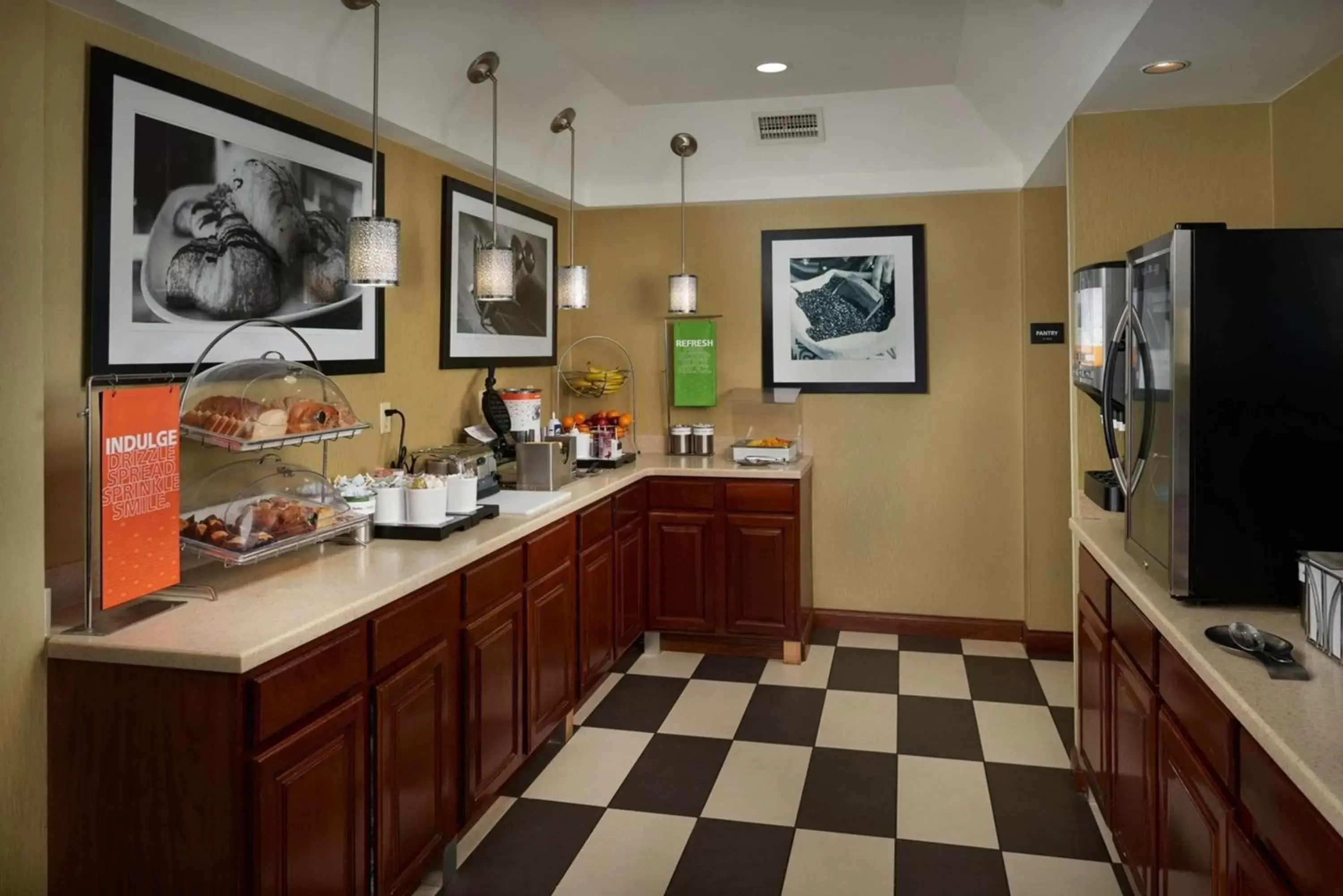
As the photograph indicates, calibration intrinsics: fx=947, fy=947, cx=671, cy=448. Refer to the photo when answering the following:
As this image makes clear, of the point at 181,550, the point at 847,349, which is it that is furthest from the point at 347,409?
the point at 847,349

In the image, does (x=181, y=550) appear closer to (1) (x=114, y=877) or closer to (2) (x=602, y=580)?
(1) (x=114, y=877)

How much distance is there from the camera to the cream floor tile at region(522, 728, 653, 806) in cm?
309

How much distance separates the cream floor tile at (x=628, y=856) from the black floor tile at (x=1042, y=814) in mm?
957

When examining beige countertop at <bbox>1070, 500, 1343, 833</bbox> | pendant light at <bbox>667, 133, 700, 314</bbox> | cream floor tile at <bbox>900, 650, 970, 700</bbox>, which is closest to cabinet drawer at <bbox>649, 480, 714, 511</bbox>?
pendant light at <bbox>667, 133, 700, 314</bbox>

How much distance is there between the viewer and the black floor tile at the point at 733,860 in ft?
8.31

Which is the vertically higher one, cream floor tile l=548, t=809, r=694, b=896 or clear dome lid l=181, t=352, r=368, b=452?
clear dome lid l=181, t=352, r=368, b=452

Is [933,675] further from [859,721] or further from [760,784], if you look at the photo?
[760,784]

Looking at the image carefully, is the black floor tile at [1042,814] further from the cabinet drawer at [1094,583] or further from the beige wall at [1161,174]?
the beige wall at [1161,174]

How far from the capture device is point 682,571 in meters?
4.53

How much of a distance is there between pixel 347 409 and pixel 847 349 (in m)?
3.00

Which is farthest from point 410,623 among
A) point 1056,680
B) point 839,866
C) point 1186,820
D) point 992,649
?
point 992,649

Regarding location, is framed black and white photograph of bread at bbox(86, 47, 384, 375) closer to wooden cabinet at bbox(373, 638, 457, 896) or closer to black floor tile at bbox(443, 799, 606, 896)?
wooden cabinet at bbox(373, 638, 457, 896)

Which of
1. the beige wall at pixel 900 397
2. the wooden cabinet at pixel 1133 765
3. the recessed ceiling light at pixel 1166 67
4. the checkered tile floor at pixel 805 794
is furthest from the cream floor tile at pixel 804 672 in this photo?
the recessed ceiling light at pixel 1166 67

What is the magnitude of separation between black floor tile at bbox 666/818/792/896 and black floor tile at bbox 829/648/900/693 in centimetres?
134
